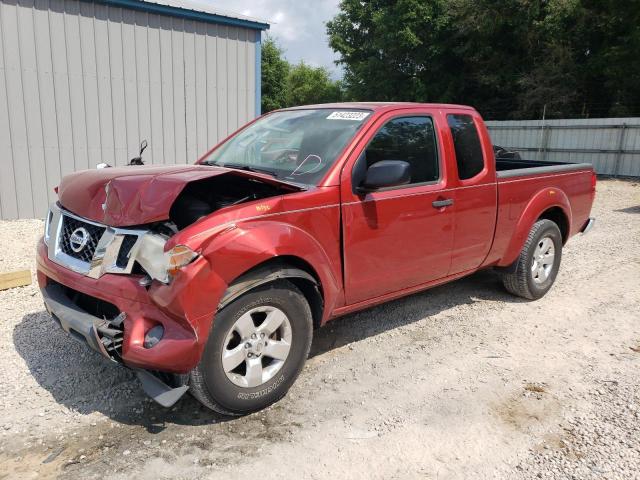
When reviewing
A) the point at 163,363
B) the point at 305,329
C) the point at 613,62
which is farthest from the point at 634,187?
the point at 163,363

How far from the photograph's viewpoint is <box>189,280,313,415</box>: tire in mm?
2980

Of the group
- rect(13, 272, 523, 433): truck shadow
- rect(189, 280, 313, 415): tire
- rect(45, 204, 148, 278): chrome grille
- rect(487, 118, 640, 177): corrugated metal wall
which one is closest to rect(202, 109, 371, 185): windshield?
rect(189, 280, 313, 415): tire

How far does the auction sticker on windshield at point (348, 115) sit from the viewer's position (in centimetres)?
400

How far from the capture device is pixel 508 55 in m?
26.2

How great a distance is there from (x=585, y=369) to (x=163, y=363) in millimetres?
3106

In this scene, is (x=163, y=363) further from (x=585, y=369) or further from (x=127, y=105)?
(x=127, y=105)

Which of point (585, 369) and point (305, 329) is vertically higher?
point (305, 329)

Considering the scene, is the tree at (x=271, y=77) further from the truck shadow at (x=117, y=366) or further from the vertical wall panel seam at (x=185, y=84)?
the truck shadow at (x=117, y=366)

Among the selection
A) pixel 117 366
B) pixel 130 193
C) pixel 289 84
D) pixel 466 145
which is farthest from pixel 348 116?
pixel 289 84

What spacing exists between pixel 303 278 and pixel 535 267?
320 centimetres

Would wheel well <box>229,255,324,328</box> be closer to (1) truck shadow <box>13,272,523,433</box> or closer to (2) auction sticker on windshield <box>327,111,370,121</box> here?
(1) truck shadow <box>13,272,523,433</box>

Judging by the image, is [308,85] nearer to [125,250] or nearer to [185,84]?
[185,84]

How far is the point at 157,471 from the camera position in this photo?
2742 mm

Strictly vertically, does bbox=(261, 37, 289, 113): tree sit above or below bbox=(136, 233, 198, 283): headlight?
above
